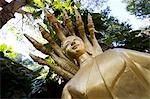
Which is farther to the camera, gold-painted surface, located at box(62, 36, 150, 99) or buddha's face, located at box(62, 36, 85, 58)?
buddha's face, located at box(62, 36, 85, 58)

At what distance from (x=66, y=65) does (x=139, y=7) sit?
3.70 feet

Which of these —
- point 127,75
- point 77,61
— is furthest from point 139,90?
point 77,61

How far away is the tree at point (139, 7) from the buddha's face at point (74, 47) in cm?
105

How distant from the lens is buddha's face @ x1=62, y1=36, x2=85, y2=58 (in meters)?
1.62

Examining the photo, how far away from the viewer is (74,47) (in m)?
1.63

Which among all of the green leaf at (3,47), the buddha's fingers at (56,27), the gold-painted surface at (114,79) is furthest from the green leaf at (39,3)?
the gold-painted surface at (114,79)

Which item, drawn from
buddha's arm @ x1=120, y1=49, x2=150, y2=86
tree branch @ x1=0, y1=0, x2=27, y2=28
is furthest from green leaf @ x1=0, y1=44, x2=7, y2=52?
buddha's arm @ x1=120, y1=49, x2=150, y2=86

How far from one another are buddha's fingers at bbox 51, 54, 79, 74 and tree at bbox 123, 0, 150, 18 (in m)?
1.06

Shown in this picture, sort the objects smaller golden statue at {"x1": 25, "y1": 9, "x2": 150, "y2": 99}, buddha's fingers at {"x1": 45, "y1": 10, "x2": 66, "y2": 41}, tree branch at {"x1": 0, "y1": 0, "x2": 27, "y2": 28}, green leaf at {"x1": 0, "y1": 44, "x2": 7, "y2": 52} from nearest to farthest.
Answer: smaller golden statue at {"x1": 25, "y1": 9, "x2": 150, "y2": 99}
buddha's fingers at {"x1": 45, "y1": 10, "x2": 66, "y2": 41}
tree branch at {"x1": 0, "y1": 0, "x2": 27, "y2": 28}
green leaf at {"x1": 0, "y1": 44, "x2": 7, "y2": 52}

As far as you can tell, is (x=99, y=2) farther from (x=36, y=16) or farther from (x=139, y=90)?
(x=139, y=90)

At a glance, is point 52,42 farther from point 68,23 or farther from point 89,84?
point 89,84

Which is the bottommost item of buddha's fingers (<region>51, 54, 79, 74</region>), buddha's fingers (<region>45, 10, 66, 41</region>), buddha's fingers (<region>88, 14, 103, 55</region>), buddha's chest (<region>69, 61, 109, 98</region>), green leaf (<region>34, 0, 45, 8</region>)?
buddha's chest (<region>69, 61, 109, 98</region>)

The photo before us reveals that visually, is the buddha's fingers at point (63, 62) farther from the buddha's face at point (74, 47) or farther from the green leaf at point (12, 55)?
the green leaf at point (12, 55)

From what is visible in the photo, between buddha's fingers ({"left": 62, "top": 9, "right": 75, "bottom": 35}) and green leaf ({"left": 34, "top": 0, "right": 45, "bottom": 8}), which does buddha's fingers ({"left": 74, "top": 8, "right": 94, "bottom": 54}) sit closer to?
buddha's fingers ({"left": 62, "top": 9, "right": 75, "bottom": 35})
